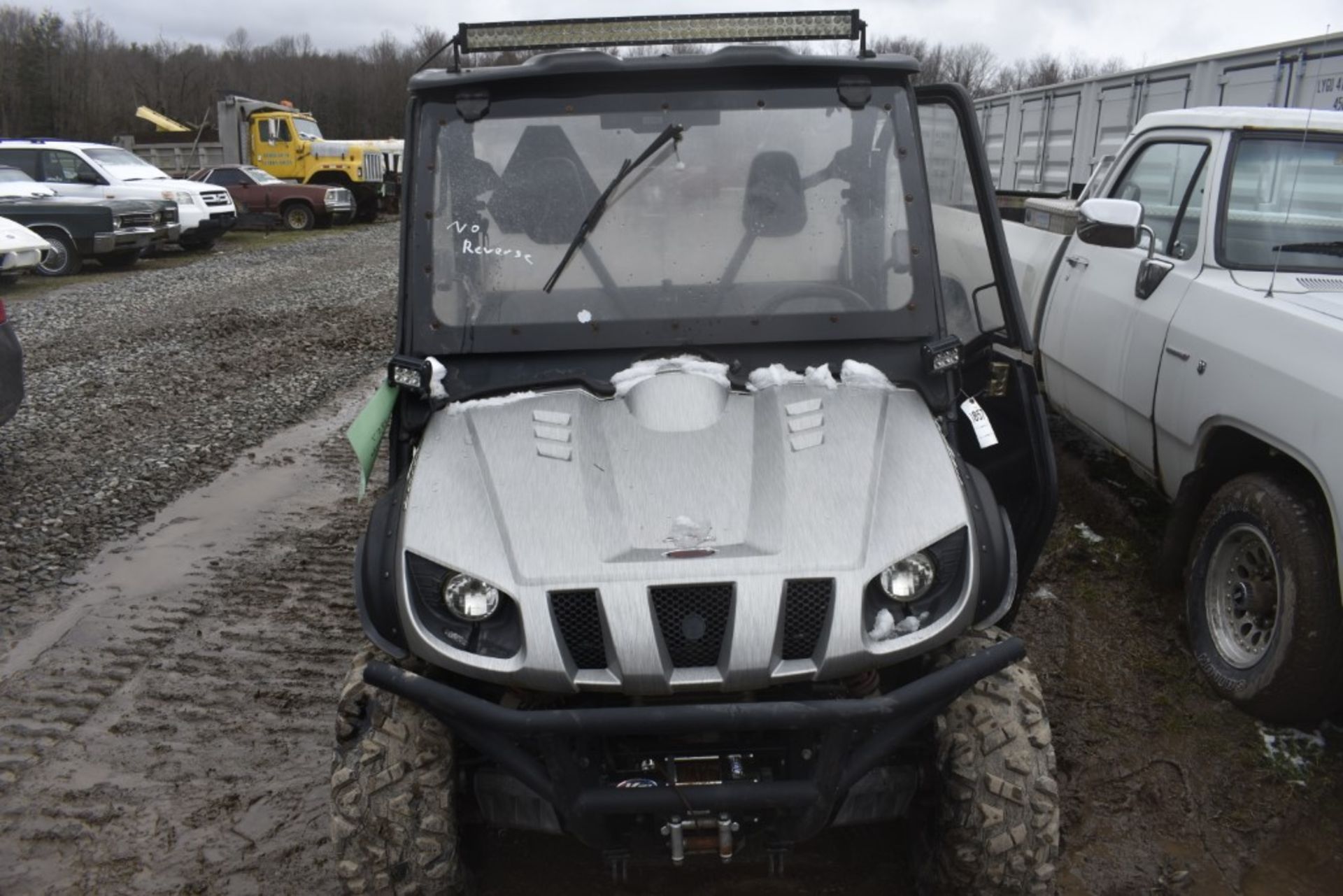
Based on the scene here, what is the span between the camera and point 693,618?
2596mm

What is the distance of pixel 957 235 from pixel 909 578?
1.67 metres

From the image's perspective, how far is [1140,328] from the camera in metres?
5.03

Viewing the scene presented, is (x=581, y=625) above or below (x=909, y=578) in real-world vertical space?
below

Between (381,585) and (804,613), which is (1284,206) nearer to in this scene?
(804,613)

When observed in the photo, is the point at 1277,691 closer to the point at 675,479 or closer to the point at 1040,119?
the point at 675,479

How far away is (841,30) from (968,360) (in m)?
1.12

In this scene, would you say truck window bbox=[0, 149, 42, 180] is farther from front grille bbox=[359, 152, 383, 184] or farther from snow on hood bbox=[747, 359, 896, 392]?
snow on hood bbox=[747, 359, 896, 392]

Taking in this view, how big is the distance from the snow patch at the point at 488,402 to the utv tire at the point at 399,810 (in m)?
0.84

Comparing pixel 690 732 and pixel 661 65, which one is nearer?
pixel 690 732

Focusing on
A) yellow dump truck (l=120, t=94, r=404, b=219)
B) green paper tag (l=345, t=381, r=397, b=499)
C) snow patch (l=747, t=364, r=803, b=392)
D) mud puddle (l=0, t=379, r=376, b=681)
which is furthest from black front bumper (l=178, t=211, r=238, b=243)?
snow patch (l=747, t=364, r=803, b=392)

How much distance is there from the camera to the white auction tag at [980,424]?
3.31 m

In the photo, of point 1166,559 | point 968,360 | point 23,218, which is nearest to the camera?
point 968,360

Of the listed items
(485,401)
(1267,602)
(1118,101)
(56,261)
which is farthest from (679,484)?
(56,261)

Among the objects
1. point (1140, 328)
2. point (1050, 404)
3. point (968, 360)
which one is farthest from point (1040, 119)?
point (968, 360)
